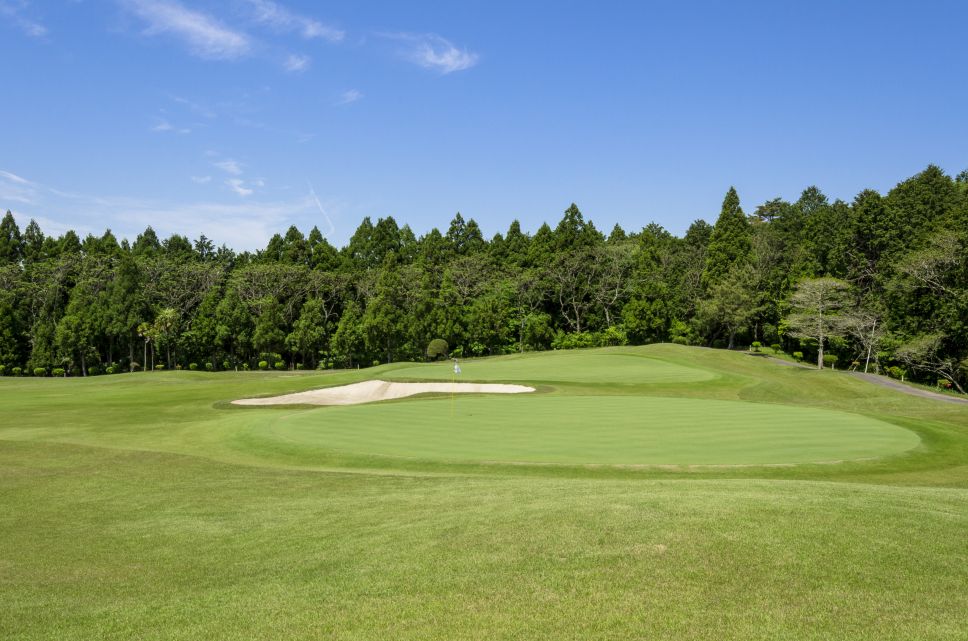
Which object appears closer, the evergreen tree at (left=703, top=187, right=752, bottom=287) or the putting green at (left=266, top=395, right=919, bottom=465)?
the putting green at (left=266, top=395, right=919, bottom=465)

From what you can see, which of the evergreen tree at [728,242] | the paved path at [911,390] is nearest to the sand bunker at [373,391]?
the paved path at [911,390]

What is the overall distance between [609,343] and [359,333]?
31.3 m

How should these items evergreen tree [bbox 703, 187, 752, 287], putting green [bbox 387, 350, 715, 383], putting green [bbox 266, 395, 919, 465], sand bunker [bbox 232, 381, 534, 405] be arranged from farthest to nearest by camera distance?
evergreen tree [bbox 703, 187, 752, 287]
putting green [bbox 387, 350, 715, 383]
sand bunker [bbox 232, 381, 534, 405]
putting green [bbox 266, 395, 919, 465]

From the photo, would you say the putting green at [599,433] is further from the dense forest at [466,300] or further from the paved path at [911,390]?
the dense forest at [466,300]

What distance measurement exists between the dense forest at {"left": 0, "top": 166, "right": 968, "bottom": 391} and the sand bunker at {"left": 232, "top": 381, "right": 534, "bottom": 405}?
3456 cm

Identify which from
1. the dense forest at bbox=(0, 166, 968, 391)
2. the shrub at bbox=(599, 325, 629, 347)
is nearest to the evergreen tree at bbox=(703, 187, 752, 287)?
the dense forest at bbox=(0, 166, 968, 391)

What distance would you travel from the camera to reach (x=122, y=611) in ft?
23.6

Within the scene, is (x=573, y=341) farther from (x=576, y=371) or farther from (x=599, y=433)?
(x=599, y=433)

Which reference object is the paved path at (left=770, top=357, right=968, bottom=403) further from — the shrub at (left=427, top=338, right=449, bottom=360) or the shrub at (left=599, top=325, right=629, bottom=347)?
the shrub at (left=427, top=338, right=449, bottom=360)

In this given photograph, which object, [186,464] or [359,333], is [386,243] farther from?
[186,464]

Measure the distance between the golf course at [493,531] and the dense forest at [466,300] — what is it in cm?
5185

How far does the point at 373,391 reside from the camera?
37.6 metres

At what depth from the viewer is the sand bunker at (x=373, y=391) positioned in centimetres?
3534

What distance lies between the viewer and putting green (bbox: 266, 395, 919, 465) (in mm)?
18031
